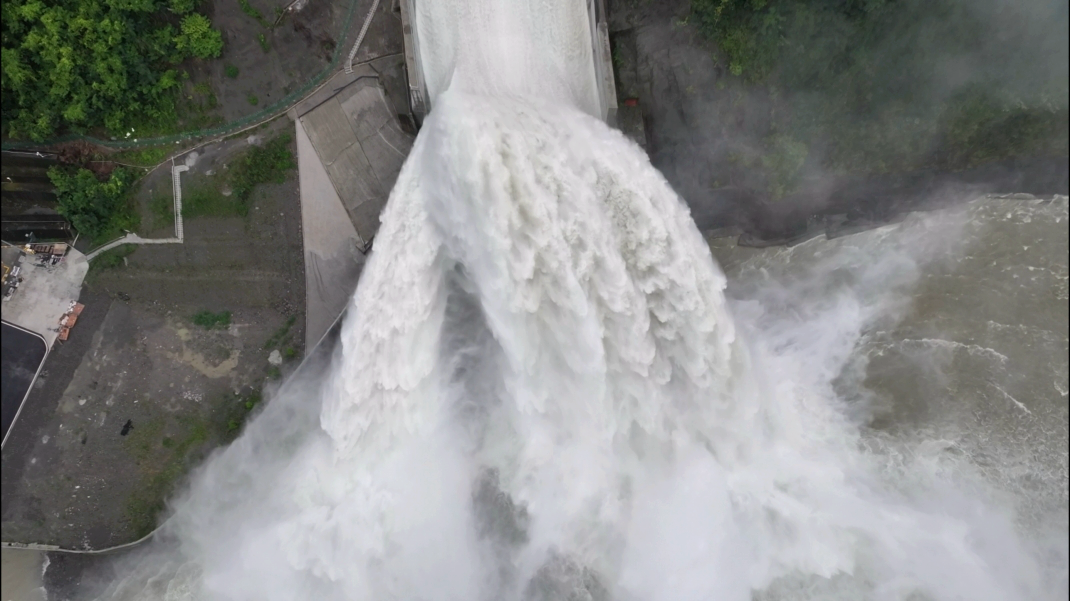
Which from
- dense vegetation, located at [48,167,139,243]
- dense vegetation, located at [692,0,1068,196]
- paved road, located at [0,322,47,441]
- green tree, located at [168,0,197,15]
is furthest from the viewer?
paved road, located at [0,322,47,441]

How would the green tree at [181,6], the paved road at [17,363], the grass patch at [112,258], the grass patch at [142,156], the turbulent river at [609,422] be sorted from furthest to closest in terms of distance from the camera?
the grass patch at [142,156] < the grass patch at [112,258] < the paved road at [17,363] < the green tree at [181,6] < the turbulent river at [609,422]

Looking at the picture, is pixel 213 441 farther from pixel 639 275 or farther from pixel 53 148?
pixel 639 275

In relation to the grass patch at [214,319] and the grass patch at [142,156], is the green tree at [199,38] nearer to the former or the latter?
the grass patch at [142,156]

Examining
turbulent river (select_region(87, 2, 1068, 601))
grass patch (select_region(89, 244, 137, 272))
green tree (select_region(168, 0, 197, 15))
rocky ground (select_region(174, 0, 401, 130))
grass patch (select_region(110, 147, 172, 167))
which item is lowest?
turbulent river (select_region(87, 2, 1068, 601))

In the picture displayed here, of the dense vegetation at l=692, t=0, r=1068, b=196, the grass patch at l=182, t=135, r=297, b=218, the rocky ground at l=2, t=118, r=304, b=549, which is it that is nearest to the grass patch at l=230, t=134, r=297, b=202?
the grass patch at l=182, t=135, r=297, b=218

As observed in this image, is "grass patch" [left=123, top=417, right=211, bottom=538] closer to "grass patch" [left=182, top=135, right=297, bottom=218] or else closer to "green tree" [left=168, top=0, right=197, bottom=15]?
"grass patch" [left=182, top=135, right=297, bottom=218]

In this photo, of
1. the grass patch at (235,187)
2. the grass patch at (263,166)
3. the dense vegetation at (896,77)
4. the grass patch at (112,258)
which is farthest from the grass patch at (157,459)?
the dense vegetation at (896,77)

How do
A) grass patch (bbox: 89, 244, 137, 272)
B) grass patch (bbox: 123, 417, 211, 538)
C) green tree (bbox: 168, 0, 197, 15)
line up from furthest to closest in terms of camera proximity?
grass patch (bbox: 89, 244, 137, 272) → grass patch (bbox: 123, 417, 211, 538) → green tree (bbox: 168, 0, 197, 15)
